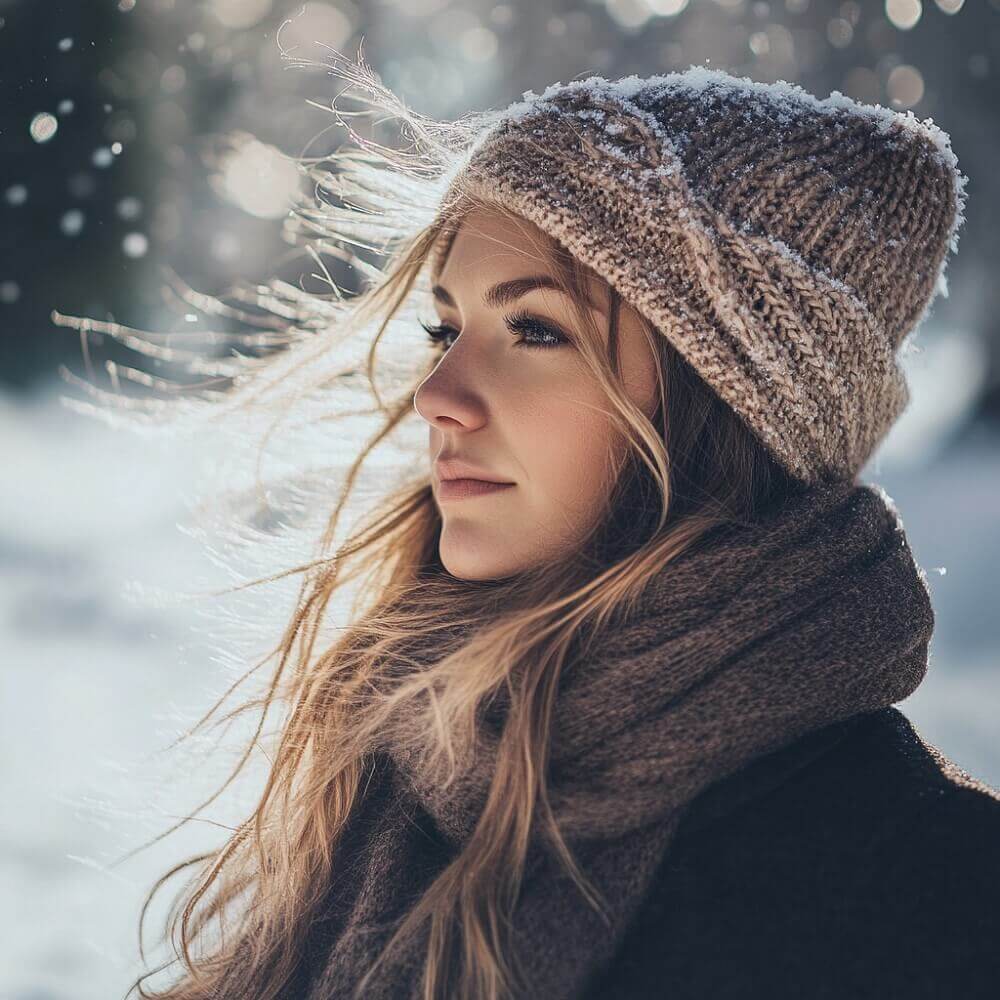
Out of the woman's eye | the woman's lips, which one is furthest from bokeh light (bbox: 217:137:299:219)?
the woman's lips

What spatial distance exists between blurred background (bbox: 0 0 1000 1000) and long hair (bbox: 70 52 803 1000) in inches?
45.3

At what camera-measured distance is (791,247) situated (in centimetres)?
125

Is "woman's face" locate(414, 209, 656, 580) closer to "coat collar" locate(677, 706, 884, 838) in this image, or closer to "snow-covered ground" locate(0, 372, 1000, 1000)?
"coat collar" locate(677, 706, 884, 838)

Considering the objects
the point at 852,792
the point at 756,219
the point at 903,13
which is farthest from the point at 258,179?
the point at 852,792

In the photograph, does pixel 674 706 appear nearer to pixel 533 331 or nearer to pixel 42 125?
pixel 533 331

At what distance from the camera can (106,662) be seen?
3.23 meters

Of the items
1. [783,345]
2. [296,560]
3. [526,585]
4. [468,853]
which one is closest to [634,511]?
[526,585]

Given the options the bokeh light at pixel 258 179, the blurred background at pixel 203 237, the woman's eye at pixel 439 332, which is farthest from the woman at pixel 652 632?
the blurred background at pixel 203 237

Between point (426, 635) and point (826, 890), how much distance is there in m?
0.68

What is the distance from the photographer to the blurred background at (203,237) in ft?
9.62

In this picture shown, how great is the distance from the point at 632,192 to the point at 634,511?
456 millimetres

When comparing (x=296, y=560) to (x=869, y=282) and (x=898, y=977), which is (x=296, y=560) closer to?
(x=869, y=282)

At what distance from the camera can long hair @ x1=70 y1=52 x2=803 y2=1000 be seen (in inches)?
44.5

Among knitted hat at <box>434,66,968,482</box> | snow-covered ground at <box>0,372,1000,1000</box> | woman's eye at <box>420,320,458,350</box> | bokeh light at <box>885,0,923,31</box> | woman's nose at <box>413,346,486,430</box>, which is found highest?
bokeh light at <box>885,0,923,31</box>
